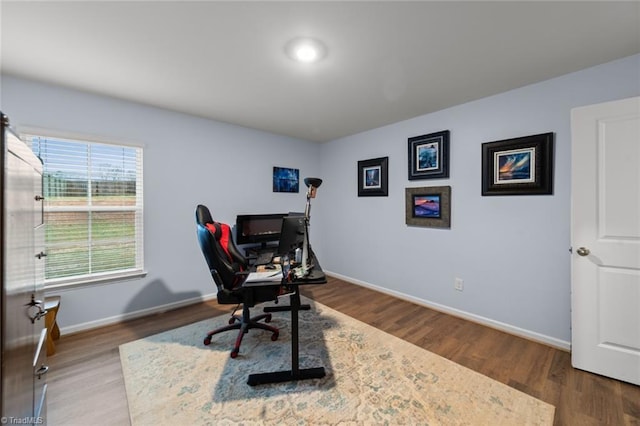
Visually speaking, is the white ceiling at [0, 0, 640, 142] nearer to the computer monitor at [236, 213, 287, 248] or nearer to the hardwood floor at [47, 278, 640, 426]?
the computer monitor at [236, 213, 287, 248]

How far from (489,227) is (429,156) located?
1.08 m

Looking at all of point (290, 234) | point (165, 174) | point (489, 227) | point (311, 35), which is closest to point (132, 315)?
point (165, 174)

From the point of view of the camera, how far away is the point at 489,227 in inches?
106

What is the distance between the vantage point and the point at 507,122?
2.56 m

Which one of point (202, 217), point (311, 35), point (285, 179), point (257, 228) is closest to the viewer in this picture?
point (311, 35)

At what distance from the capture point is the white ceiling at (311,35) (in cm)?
150

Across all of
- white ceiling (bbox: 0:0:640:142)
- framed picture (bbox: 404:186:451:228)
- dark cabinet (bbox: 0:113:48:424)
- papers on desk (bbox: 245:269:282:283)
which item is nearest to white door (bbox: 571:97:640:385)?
white ceiling (bbox: 0:0:640:142)

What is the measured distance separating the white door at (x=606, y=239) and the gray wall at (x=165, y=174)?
355cm

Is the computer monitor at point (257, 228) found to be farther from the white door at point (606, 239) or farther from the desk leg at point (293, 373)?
the white door at point (606, 239)

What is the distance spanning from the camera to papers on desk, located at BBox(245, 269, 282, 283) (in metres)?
1.78

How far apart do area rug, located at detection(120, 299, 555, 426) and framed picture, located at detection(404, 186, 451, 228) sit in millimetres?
A: 1494

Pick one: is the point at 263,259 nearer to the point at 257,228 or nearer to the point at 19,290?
the point at 257,228

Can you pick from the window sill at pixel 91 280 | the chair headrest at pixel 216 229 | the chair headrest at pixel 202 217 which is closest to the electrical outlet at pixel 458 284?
the chair headrest at pixel 216 229

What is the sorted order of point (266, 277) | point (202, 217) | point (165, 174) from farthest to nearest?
point (165, 174) < point (202, 217) < point (266, 277)
